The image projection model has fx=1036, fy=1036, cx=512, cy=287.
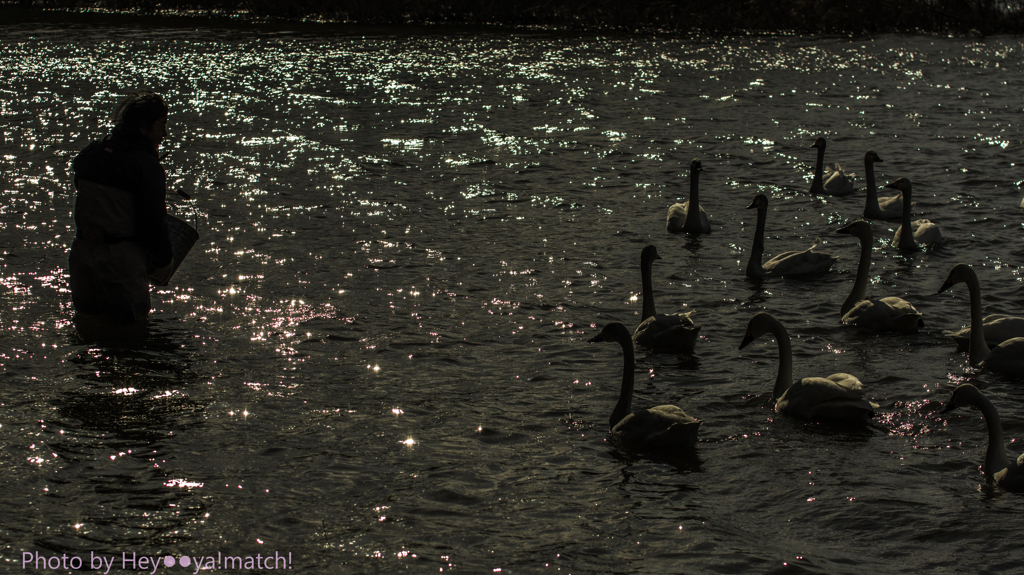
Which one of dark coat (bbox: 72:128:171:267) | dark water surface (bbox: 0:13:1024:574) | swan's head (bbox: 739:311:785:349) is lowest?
dark water surface (bbox: 0:13:1024:574)

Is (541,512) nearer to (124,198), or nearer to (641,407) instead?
(641,407)

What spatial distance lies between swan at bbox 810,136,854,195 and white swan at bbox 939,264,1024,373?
22.7ft

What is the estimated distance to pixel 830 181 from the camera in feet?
55.9

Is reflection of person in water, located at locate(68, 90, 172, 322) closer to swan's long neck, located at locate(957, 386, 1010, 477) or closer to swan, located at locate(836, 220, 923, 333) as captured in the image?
swan, located at locate(836, 220, 923, 333)

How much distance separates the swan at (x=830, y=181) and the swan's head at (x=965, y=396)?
375 inches

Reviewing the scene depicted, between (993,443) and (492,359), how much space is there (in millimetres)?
4488

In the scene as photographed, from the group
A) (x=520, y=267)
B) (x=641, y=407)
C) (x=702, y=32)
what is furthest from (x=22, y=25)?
(x=641, y=407)

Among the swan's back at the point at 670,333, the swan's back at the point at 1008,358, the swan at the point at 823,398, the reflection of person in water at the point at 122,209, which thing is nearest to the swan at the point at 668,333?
the swan's back at the point at 670,333

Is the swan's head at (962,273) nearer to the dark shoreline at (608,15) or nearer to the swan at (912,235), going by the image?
the swan at (912,235)

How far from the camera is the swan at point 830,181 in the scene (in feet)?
55.7

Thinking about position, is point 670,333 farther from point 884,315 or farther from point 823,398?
point 884,315

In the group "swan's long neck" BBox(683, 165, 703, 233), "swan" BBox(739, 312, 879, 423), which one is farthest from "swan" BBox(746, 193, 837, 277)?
"swan" BBox(739, 312, 879, 423)

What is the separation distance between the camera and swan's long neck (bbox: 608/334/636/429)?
8.41m

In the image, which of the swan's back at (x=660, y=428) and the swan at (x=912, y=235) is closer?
the swan's back at (x=660, y=428)
